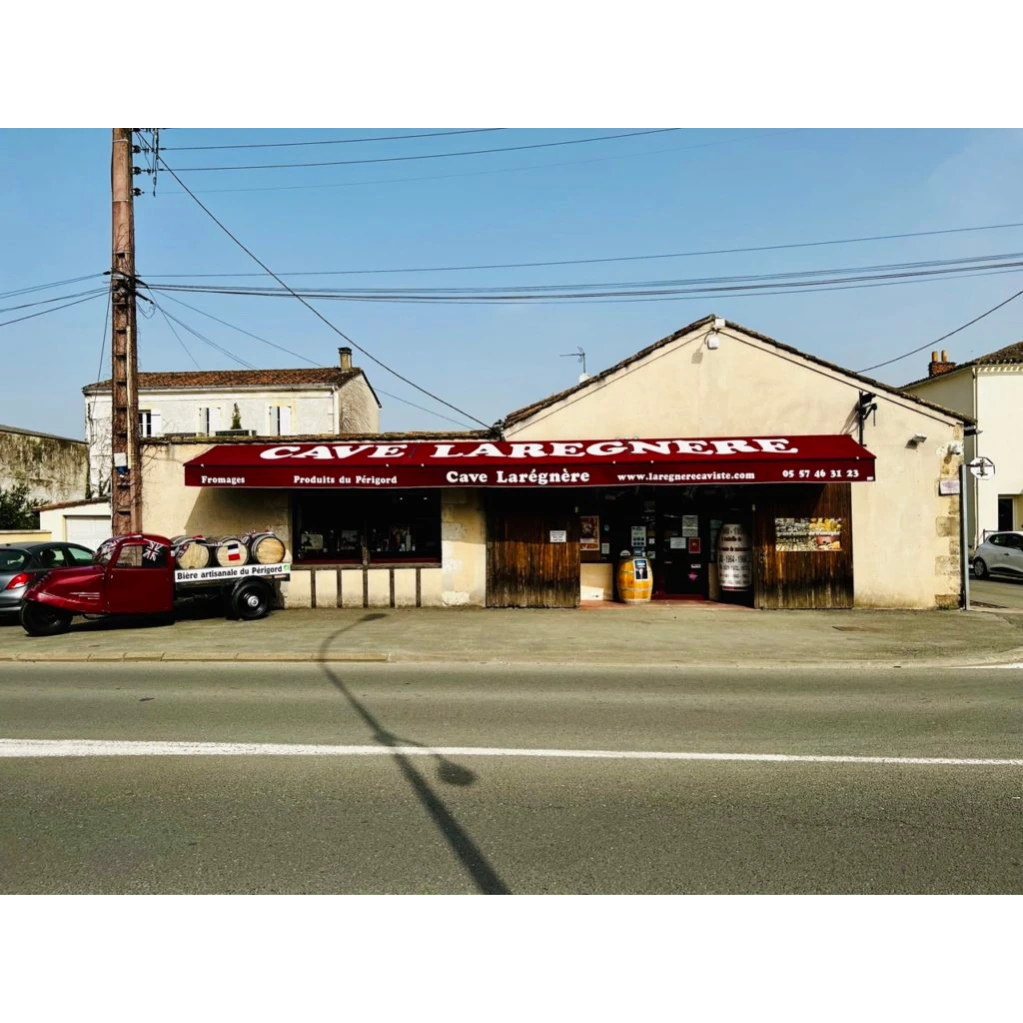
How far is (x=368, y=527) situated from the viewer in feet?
51.2

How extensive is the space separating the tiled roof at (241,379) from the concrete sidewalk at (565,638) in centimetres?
2302

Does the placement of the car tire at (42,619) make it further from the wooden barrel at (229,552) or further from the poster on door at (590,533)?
the poster on door at (590,533)

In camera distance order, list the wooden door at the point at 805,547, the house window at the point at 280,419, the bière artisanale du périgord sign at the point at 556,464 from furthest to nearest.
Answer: the house window at the point at 280,419 < the wooden door at the point at 805,547 < the bière artisanale du périgord sign at the point at 556,464

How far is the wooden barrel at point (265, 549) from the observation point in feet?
46.2

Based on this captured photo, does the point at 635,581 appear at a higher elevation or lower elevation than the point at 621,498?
lower

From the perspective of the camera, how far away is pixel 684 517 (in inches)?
630

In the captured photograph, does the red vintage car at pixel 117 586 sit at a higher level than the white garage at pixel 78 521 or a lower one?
lower

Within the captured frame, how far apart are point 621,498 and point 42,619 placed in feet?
34.6

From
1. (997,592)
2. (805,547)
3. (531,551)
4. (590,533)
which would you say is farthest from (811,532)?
(997,592)

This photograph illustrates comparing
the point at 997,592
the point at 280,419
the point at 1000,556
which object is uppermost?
the point at 280,419

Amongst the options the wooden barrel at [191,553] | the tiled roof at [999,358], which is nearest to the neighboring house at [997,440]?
the tiled roof at [999,358]

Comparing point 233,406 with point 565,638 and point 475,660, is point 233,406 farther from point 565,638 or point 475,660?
point 475,660
